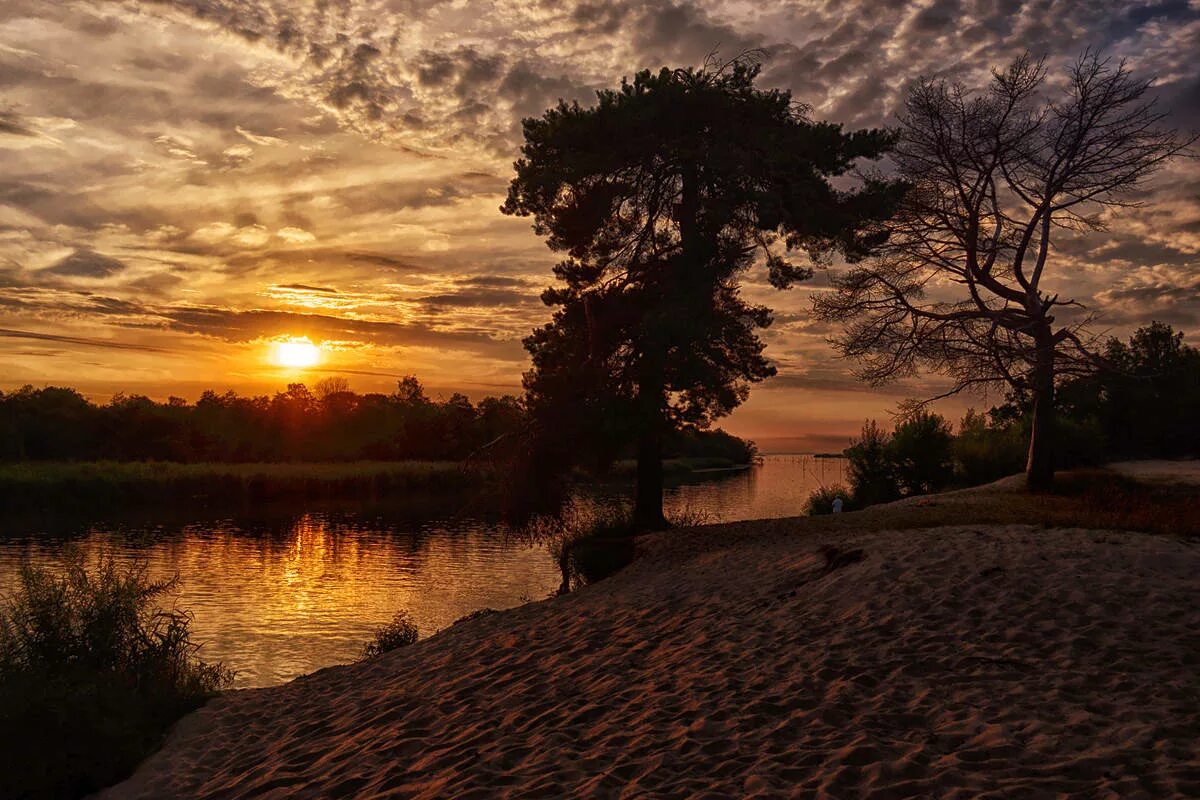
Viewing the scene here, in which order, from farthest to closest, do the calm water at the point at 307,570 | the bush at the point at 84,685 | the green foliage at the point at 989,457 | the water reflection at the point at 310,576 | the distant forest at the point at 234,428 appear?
the distant forest at the point at 234,428 < the green foliage at the point at 989,457 < the calm water at the point at 307,570 < the water reflection at the point at 310,576 < the bush at the point at 84,685

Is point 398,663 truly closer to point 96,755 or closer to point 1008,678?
point 96,755

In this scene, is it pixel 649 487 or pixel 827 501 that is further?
pixel 827 501

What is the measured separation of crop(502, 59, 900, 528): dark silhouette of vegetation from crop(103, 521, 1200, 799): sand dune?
8102 mm

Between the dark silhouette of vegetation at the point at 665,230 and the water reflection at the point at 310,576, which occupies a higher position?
the dark silhouette of vegetation at the point at 665,230

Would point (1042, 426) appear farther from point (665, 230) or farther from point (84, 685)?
point (84, 685)

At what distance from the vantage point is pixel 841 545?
53.5 ft

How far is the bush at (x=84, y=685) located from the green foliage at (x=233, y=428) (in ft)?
138

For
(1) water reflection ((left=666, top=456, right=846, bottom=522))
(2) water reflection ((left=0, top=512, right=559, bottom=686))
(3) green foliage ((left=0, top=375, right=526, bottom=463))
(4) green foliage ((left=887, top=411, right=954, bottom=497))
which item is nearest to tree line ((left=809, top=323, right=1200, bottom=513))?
(4) green foliage ((left=887, top=411, right=954, bottom=497))

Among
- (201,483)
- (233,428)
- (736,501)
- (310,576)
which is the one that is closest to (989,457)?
(736,501)

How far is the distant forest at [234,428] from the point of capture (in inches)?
3019

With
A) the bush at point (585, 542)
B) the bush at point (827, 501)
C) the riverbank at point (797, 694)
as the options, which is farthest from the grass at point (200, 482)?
the riverbank at point (797, 694)

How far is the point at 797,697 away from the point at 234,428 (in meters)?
107

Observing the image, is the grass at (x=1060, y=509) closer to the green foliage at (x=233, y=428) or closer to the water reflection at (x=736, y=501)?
the water reflection at (x=736, y=501)

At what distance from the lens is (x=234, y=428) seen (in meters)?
103
